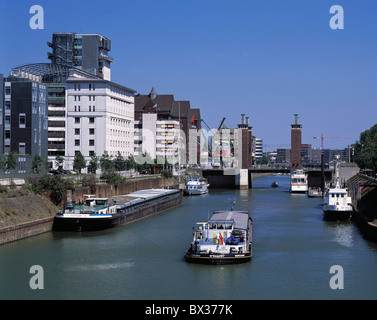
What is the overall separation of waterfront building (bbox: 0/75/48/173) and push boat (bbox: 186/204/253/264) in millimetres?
42486

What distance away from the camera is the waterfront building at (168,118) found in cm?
14575

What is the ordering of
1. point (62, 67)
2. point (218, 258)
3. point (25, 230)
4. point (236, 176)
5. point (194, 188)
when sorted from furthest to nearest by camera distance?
point (236, 176)
point (62, 67)
point (194, 188)
point (25, 230)
point (218, 258)

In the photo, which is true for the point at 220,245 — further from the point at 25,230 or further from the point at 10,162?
the point at 10,162

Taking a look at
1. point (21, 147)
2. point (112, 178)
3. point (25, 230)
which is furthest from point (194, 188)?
point (25, 230)

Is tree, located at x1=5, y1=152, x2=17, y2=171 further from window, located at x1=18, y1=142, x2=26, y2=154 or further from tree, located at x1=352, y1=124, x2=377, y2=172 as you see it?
tree, located at x1=352, y1=124, x2=377, y2=172

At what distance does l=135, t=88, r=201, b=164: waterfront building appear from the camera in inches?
5738

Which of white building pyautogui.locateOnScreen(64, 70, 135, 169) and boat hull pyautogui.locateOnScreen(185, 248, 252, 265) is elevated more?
white building pyautogui.locateOnScreen(64, 70, 135, 169)

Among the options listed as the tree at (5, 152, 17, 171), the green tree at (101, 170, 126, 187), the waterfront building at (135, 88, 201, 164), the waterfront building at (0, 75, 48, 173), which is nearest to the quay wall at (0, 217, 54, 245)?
the tree at (5, 152, 17, 171)

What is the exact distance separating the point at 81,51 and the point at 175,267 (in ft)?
312

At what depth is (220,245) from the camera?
38719 mm

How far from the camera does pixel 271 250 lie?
44.2 m

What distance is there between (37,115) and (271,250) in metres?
48.3

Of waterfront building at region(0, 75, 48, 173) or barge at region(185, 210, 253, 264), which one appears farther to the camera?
waterfront building at region(0, 75, 48, 173)

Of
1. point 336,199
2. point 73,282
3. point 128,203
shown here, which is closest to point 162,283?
point 73,282
